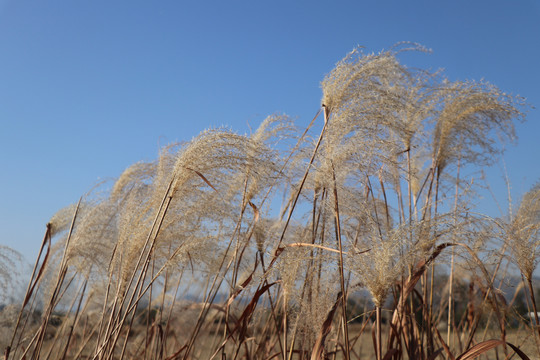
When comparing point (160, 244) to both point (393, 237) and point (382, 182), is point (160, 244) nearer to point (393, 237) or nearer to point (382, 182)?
point (393, 237)

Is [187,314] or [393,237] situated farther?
[187,314]

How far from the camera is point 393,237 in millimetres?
1972

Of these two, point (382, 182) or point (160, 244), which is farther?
point (382, 182)

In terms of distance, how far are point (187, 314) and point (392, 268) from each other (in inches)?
102

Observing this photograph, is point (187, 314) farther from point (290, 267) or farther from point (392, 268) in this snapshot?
point (392, 268)

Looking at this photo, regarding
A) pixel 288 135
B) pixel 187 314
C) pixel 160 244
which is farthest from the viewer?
pixel 187 314

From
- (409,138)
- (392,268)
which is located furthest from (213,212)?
(409,138)

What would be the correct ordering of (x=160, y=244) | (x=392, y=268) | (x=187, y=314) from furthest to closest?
(x=187, y=314) < (x=160, y=244) < (x=392, y=268)

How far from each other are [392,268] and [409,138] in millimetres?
1460

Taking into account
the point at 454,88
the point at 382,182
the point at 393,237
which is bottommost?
the point at 393,237

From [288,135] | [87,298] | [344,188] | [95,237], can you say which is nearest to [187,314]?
[87,298]

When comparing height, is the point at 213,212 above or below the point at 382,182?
below

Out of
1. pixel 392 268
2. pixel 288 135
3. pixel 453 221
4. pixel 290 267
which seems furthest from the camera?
pixel 288 135

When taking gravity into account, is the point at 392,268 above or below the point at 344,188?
below
